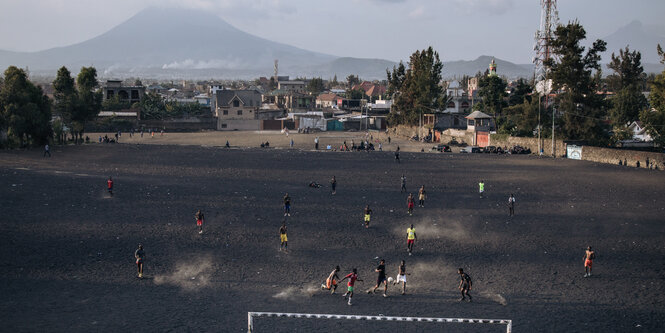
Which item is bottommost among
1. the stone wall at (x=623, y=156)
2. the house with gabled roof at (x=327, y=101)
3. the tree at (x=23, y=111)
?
the stone wall at (x=623, y=156)

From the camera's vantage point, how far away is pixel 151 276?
53.7 ft

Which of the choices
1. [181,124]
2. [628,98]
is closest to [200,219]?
[628,98]

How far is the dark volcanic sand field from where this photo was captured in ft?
44.8

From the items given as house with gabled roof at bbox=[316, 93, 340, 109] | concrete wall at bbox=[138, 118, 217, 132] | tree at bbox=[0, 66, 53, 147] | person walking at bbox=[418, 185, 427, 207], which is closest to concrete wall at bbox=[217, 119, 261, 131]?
concrete wall at bbox=[138, 118, 217, 132]

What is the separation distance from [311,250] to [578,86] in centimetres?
4392

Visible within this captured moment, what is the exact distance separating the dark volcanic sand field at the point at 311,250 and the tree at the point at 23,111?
1786 cm

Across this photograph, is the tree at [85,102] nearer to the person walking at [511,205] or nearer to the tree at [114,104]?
the tree at [114,104]

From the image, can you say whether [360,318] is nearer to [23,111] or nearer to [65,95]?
[23,111]

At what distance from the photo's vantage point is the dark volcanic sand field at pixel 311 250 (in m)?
13.7

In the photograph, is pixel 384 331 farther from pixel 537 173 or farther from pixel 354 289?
pixel 537 173

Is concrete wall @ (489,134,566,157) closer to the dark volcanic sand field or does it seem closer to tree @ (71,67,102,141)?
the dark volcanic sand field

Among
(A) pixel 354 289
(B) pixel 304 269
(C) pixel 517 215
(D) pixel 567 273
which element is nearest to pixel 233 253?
(B) pixel 304 269

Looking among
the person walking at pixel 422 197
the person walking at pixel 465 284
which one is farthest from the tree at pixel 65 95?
the person walking at pixel 465 284

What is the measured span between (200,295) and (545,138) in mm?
48514
